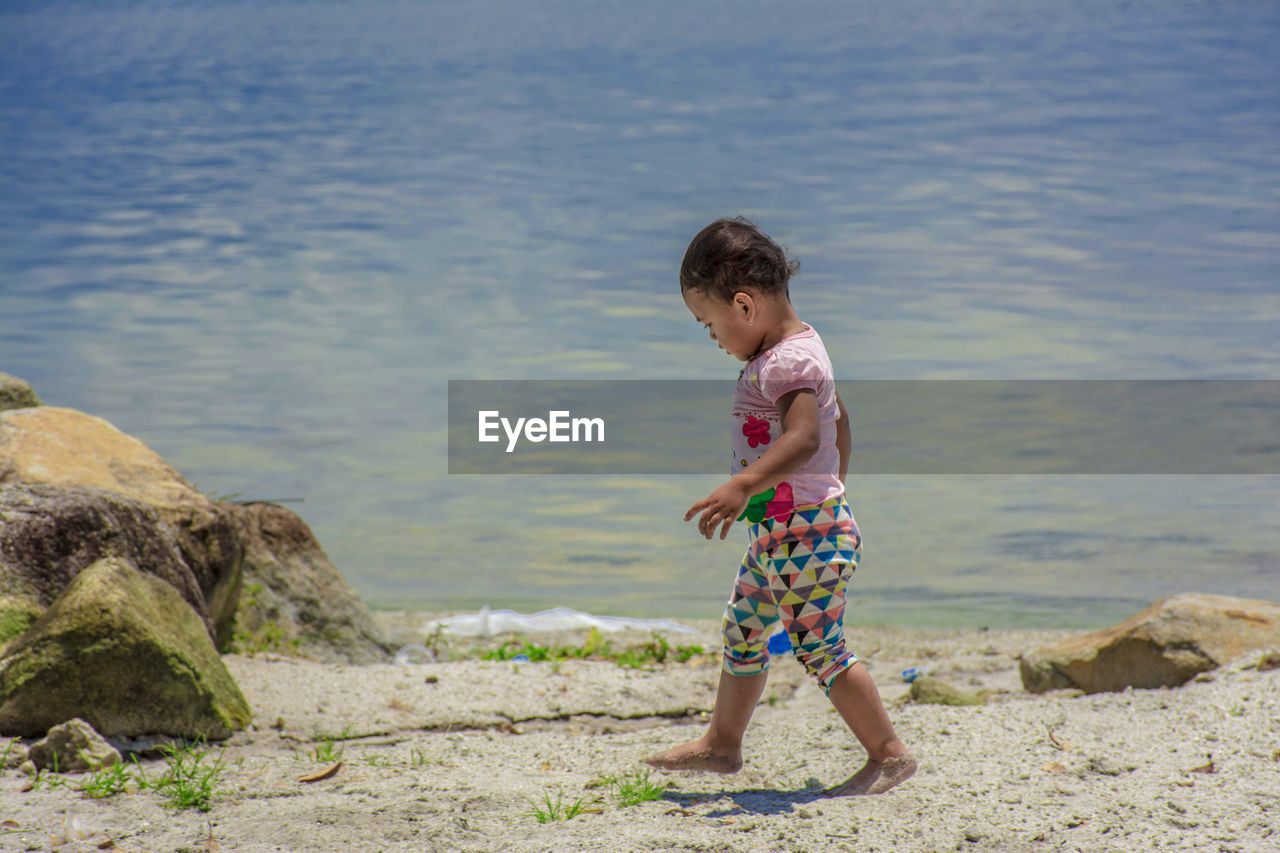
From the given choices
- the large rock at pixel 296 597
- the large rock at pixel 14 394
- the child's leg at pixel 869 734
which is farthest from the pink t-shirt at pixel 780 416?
the large rock at pixel 14 394

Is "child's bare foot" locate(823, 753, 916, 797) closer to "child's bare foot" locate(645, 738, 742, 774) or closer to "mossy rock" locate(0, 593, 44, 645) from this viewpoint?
"child's bare foot" locate(645, 738, 742, 774)

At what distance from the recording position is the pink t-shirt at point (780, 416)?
3477mm

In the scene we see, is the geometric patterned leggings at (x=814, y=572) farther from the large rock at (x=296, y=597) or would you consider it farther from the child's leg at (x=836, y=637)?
the large rock at (x=296, y=597)

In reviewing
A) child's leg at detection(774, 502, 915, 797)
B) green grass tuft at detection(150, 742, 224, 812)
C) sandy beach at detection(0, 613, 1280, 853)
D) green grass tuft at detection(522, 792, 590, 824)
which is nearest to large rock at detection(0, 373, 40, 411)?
sandy beach at detection(0, 613, 1280, 853)

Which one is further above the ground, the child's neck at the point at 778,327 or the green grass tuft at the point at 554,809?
the child's neck at the point at 778,327

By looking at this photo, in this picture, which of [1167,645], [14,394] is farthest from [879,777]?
[14,394]

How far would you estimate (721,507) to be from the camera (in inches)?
127

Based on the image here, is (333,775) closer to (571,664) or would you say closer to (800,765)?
(800,765)

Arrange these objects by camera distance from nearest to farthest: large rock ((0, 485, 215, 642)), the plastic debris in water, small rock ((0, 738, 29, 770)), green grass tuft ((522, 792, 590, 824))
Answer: green grass tuft ((522, 792, 590, 824)) < small rock ((0, 738, 29, 770)) < large rock ((0, 485, 215, 642)) < the plastic debris in water

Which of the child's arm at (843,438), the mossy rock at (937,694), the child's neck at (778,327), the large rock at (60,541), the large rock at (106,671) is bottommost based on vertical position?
the mossy rock at (937,694)

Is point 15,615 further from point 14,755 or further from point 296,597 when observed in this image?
point 296,597

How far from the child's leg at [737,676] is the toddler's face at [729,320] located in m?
0.68

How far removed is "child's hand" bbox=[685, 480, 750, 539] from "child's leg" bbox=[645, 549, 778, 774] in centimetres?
50

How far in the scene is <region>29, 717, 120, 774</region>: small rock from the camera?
152 inches
